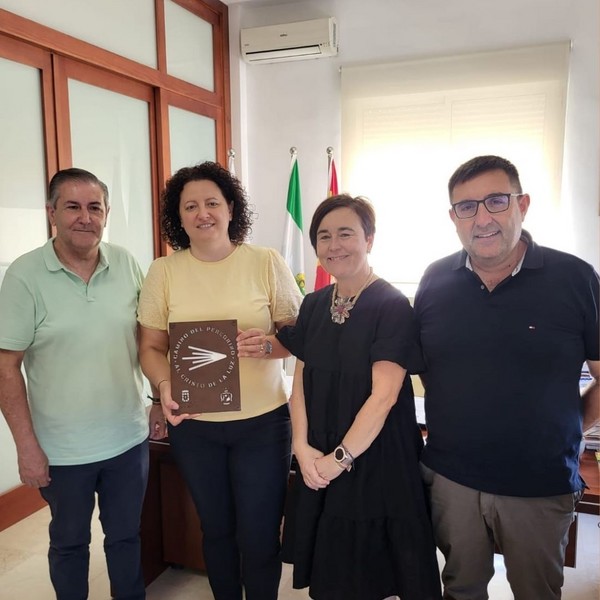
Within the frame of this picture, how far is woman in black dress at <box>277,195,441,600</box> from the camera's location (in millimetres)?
1371

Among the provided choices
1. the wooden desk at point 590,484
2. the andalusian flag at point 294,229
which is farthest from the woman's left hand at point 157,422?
the andalusian flag at point 294,229

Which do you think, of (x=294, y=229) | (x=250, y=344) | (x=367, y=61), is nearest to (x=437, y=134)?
(x=367, y=61)

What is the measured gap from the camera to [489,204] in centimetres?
136

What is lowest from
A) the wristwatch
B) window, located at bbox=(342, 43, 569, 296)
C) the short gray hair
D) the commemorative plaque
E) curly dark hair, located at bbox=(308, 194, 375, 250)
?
the wristwatch

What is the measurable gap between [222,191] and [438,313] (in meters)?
0.74

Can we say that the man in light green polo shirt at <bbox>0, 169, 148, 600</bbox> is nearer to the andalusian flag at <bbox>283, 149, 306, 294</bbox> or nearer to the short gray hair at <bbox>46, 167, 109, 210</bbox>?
the short gray hair at <bbox>46, 167, 109, 210</bbox>

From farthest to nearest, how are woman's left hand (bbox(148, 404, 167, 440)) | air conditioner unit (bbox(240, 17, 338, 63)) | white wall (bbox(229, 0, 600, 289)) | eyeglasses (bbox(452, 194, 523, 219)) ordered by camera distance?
air conditioner unit (bbox(240, 17, 338, 63)) → white wall (bbox(229, 0, 600, 289)) → woman's left hand (bbox(148, 404, 167, 440)) → eyeglasses (bbox(452, 194, 523, 219))

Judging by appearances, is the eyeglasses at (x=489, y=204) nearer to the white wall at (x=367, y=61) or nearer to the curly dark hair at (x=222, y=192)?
the curly dark hair at (x=222, y=192)

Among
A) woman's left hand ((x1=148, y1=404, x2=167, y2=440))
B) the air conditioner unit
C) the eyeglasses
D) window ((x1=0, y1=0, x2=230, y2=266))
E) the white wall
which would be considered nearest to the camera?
the eyeglasses

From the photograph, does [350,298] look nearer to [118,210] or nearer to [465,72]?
[118,210]

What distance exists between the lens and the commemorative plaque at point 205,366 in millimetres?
1537

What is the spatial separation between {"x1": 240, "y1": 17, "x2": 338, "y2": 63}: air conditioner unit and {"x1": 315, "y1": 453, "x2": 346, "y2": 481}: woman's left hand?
3551mm

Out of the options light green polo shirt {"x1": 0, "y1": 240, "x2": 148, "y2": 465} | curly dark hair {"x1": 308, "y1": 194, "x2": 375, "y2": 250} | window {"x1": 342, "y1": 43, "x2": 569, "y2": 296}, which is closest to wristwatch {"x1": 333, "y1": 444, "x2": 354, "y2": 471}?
curly dark hair {"x1": 308, "y1": 194, "x2": 375, "y2": 250}

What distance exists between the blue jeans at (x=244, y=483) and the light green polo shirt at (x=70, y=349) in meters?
0.20
